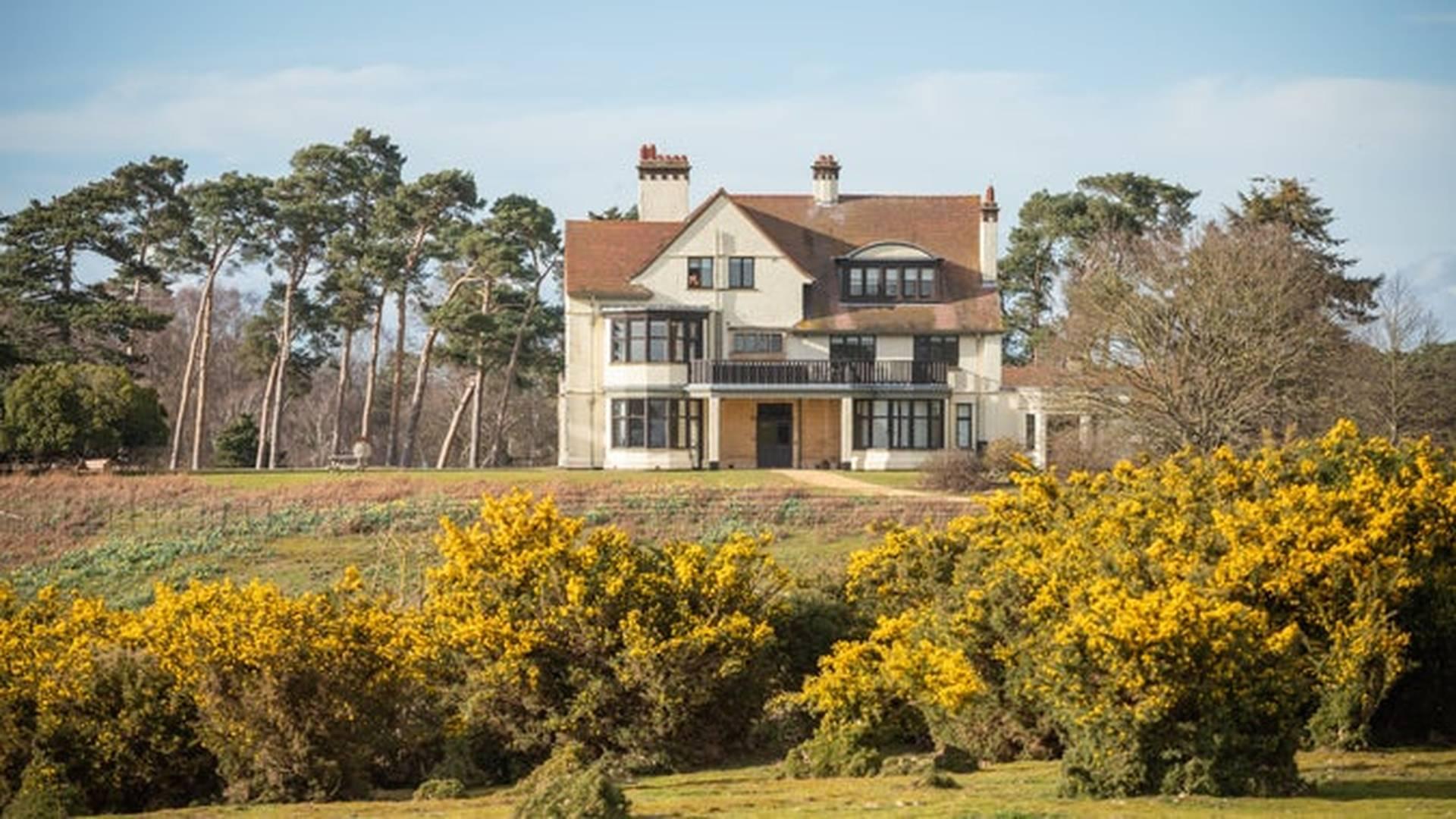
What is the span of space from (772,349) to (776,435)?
9.00 feet

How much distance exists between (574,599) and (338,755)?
3826 millimetres

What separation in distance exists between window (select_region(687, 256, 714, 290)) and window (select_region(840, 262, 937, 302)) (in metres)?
4.34

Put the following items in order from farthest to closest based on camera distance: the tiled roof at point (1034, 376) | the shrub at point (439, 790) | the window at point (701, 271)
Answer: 1. the window at point (701, 271)
2. the tiled roof at point (1034, 376)
3. the shrub at point (439, 790)

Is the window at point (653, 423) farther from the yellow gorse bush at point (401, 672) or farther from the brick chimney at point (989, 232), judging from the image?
the yellow gorse bush at point (401, 672)

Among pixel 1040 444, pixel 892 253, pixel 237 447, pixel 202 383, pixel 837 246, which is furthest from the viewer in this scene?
pixel 202 383

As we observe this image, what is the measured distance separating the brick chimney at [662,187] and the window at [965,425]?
11408 mm

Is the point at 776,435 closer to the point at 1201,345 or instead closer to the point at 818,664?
the point at 1201,345

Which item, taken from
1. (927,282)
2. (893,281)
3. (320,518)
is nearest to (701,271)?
(893,281)

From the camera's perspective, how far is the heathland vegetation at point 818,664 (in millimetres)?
20594

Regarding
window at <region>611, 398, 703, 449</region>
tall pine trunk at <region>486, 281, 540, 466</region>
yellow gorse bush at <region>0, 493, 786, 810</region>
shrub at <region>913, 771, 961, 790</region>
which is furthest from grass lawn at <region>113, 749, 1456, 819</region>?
tall pine trunk at <region>486, 281, 540, 466</region>

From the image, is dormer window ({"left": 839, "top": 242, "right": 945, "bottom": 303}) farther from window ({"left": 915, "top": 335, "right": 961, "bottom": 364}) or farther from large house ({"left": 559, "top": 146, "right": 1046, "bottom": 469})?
window ({"left": 915, "top": 335, "right": 961, "bottom": 364})

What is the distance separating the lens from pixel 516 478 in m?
53.6

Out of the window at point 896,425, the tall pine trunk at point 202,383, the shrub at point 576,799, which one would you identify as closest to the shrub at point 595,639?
the shrub at point 576,799

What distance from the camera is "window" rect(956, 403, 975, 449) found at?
2328 inches
